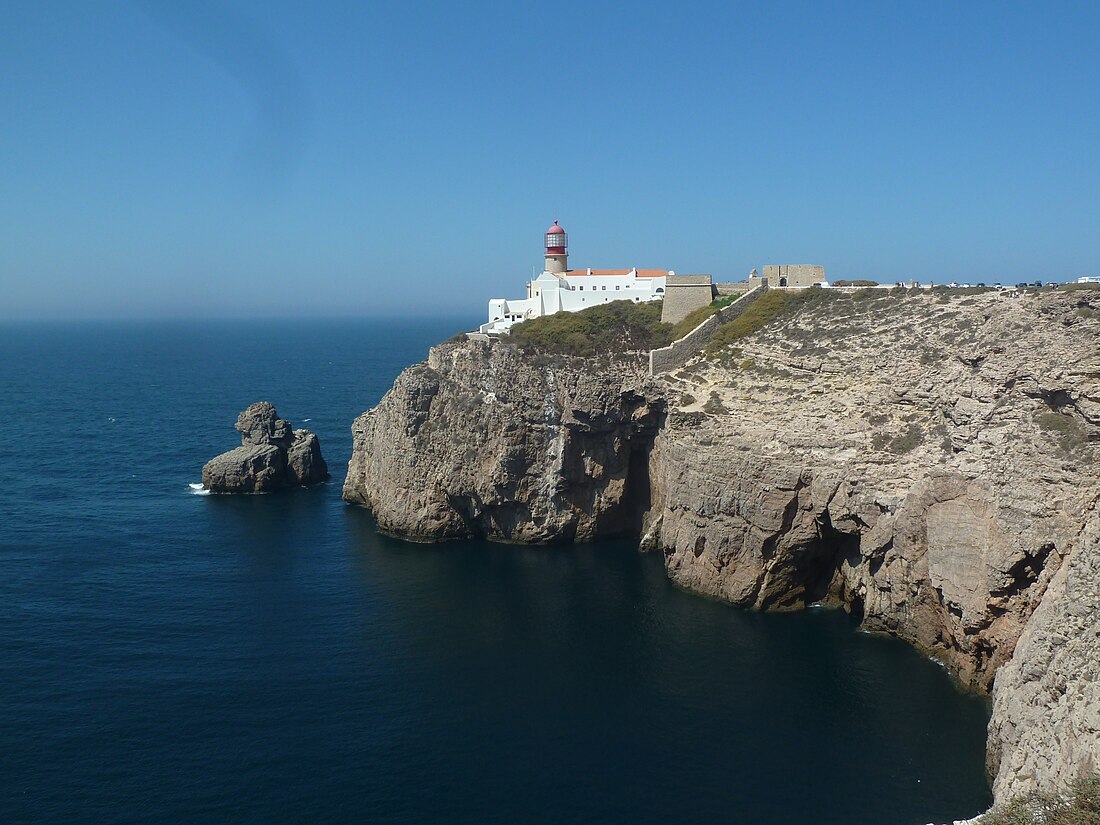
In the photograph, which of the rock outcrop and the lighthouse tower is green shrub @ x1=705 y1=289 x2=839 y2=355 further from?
the rock outcrop

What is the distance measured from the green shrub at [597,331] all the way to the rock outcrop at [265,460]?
70.7ft

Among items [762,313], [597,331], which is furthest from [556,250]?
[762,313]

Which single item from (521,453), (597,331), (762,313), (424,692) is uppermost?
(762,313)

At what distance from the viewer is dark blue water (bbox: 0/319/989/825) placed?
93.9ft

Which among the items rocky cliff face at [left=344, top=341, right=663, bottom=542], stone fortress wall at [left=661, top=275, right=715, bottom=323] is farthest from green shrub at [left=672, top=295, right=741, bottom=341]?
rocky cliff face at [left=344, top=341, right=663, bottom=542]

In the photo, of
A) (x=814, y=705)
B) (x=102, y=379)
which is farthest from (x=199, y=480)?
(x=102, y=379)

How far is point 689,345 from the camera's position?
5547 cm

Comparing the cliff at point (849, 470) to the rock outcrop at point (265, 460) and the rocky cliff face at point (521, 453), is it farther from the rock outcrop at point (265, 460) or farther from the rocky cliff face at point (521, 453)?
the rock outcrop at point (265, 460)

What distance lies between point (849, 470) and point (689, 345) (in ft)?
56.5

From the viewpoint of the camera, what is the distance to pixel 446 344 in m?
63.3

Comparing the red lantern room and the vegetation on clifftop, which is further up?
the red lantern room

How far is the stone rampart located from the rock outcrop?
104ft

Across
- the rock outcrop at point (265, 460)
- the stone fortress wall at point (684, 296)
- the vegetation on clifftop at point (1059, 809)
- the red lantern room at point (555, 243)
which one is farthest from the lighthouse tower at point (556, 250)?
the vegetation on clifftop at point (1059, 809)

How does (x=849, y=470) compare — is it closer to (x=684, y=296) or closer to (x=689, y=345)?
(x=689, y=345)
